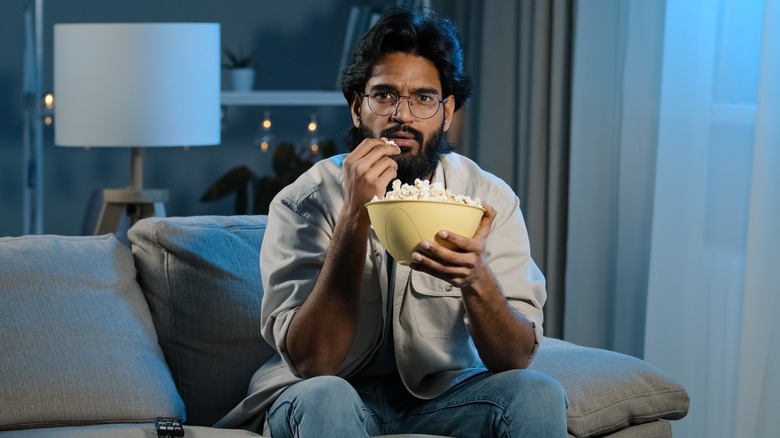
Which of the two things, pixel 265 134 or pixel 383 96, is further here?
pixel 265 134

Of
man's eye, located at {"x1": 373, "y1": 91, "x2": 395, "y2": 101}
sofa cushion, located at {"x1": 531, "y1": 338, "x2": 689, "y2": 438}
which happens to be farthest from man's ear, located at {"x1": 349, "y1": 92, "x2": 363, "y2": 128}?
sofa cushion, located at {"x1": 531, "y1": 338, "x2": 689, "y2": 438}

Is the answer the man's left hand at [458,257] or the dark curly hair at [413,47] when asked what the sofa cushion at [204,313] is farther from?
the man's left hand at [458,257]

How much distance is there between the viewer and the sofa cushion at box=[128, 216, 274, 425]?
2.29 metres

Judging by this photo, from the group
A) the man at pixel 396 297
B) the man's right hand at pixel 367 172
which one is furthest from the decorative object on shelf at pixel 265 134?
the man's right hand at pixel 367 172

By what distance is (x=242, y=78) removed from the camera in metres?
4.23

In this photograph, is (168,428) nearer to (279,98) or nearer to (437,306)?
(437,306)

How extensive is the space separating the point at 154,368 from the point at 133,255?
32 centimetres

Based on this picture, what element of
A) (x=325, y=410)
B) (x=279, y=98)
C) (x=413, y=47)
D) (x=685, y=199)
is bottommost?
(x=325, y=410)

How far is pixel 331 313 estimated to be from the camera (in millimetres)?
1928

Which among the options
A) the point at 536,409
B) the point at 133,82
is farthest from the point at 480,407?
the point at 133,82

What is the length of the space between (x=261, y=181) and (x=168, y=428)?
7.54 feet

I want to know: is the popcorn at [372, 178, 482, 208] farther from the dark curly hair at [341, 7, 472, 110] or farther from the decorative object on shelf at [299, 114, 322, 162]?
the decorative object on shelf at [299, 114, 322, 162]

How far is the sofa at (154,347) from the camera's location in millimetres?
2064

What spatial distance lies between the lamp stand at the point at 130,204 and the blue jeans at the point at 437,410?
1.53m
